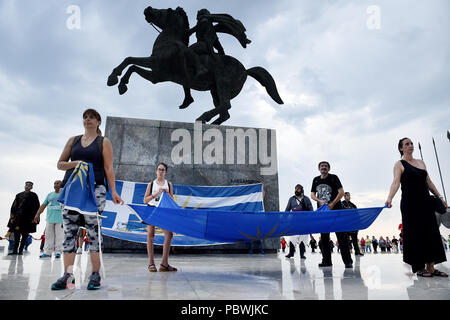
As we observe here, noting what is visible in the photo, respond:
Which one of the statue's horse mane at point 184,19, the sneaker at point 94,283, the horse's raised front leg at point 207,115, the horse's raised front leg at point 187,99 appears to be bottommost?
the sneaker at point 94,283

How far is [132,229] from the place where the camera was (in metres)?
7.30

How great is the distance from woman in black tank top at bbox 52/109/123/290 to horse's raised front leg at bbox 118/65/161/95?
613 centimetres

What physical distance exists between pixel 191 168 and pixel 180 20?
4.62 meters

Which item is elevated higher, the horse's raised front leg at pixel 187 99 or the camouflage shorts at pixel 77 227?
the horse's raised front leg at pixel 187 99

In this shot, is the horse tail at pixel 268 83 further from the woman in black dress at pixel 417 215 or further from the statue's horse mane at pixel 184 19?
the woman in black dress at pixel 417 215

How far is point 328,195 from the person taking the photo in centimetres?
530

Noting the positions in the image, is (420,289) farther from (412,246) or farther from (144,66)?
(144,66)

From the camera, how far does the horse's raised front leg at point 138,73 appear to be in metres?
8.80

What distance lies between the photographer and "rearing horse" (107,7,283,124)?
28.8 feet

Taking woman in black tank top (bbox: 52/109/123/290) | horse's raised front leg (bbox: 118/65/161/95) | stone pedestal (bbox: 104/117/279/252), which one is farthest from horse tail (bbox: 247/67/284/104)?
woman in black tank top (bbox: 52/109/123/290)

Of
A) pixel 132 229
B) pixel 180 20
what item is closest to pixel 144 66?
pixel 180 20

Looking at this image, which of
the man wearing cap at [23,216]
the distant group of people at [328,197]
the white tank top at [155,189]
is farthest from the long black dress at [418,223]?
the man wearing cap at [23,216]

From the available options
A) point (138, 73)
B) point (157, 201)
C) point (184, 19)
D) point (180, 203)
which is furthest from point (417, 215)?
point (184, 19)

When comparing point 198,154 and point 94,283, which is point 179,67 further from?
point 94,283
